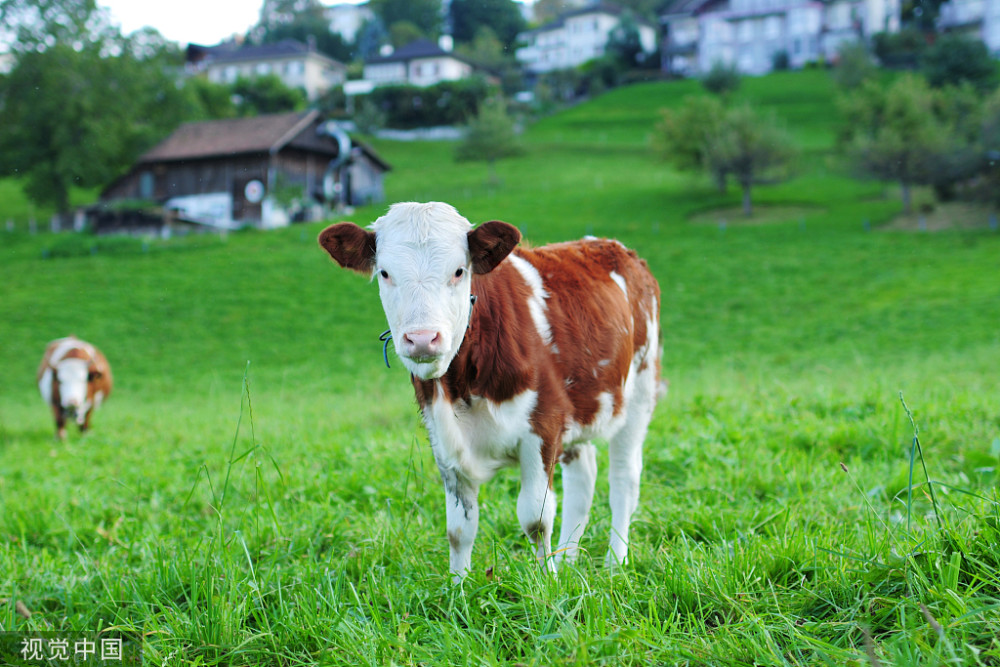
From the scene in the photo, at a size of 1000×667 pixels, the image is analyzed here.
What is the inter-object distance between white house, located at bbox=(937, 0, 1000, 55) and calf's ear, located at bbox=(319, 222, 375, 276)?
54071mm

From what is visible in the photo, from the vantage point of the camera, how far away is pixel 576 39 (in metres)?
57.7

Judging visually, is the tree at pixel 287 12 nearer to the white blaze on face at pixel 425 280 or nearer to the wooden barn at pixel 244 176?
the wooden barn at pixel 244 176

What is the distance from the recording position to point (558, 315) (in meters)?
3.54

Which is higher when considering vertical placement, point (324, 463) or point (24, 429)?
point (324, 463)

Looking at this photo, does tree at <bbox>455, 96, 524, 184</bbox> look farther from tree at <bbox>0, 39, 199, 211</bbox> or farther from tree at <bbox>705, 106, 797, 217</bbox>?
tree at <bbox>0, 39, 199, 211</bbox>

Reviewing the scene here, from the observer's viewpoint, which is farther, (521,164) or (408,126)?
(408,126)

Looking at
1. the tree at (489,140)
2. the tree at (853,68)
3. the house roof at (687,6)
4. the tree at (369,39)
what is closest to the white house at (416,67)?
the tree at (369,39)

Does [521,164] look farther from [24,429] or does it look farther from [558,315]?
[558,315]

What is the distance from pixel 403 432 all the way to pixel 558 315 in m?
4.07

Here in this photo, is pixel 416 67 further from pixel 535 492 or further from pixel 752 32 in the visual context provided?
pixel 535 492

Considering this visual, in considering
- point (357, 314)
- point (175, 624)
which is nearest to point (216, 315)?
point (357, 314)

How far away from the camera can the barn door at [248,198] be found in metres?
33.8

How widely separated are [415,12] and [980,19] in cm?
3720

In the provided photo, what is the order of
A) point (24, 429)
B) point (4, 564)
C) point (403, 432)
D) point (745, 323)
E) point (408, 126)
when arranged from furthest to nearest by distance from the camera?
point (408, 126) < point (745, 323) < point (24, 429) < point (403, 432) < point (4, 564)
